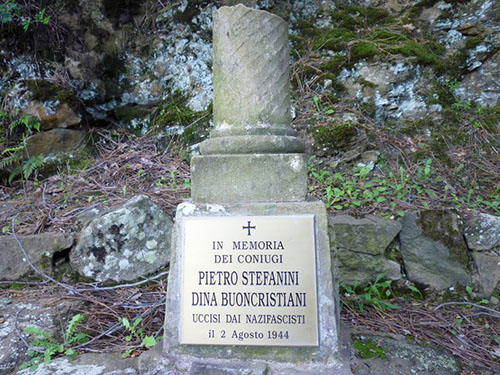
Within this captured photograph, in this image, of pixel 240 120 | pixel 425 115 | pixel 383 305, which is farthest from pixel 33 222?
Result: pixel 425 115

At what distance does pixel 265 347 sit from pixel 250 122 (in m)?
1.21

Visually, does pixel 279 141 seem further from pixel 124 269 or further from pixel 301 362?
pixel 124 269

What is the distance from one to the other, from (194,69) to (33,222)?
3069 millimetres

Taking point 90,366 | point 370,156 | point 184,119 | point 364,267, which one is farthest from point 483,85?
point 90,366

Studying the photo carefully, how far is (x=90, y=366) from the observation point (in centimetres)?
175

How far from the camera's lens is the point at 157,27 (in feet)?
17.9

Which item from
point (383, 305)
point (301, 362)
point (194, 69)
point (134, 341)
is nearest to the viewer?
point (301, 362)

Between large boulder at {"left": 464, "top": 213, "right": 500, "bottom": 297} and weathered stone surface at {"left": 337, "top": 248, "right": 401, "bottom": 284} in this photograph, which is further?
weathered stone surface at {"left": 337, "top": 248, "right": 401, "bottom": 284}

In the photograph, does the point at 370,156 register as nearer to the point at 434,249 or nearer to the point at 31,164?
the point at 434,249

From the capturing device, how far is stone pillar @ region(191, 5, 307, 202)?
1.84 m

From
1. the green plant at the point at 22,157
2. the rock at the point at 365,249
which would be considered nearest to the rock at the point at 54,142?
the green plant at the point at 22,157

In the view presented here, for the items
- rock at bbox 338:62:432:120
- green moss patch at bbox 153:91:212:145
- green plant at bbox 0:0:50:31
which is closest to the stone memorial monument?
green moss patch at bbox 153:91:212:145

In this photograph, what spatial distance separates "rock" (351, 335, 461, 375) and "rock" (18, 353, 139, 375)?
1.16 meters

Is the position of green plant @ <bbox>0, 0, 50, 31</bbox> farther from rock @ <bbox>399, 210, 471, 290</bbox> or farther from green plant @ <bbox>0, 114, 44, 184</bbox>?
rock @ <bbox>399, 210, 471, 290</bbox>
